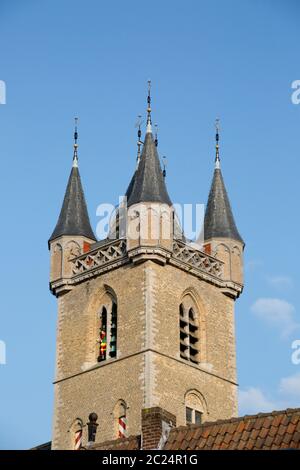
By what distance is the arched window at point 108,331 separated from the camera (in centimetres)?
4591

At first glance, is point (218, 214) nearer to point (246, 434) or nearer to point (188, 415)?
point (188, 415)

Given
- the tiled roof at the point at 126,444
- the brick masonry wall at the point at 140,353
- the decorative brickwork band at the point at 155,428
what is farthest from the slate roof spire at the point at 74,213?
the decorative brickwork band at the point at 155,428

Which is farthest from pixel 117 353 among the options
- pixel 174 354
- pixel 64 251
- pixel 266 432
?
pixel 266 432

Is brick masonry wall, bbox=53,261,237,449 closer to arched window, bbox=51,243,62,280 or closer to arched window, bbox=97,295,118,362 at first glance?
arched window, bbox=97,295,118,362

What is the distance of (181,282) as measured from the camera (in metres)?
46.5

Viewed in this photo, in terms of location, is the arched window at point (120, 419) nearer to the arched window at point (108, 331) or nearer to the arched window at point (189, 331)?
the arched window at point (108, 331)

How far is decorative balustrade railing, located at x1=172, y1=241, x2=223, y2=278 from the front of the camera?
46594 millimetres

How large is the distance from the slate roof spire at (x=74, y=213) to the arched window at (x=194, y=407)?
6.87 m

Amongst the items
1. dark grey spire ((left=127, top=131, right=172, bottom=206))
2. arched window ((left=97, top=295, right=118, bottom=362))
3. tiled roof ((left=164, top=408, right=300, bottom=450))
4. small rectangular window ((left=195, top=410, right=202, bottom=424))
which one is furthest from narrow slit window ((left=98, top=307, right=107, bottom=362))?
tiled roof ((left=164, top=408, right=300, bottom=450))

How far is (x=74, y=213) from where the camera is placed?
49469 mm

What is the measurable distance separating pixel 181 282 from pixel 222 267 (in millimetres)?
→ 2359

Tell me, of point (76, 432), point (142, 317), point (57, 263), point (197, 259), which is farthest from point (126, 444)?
point (57, 263)

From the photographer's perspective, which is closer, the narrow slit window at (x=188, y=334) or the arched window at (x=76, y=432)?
the arched window at (x=76, y=432)

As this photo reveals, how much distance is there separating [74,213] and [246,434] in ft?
79.9
